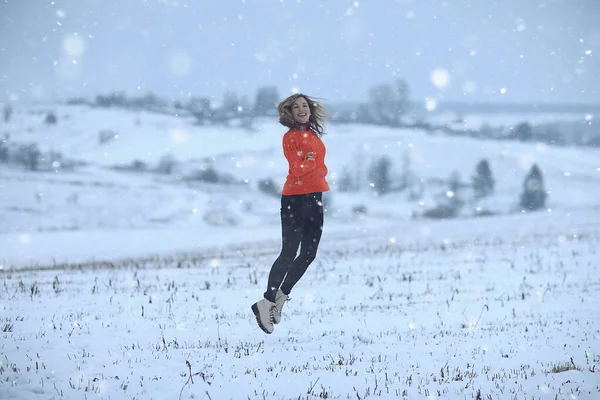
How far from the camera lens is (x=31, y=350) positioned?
5.42 meters

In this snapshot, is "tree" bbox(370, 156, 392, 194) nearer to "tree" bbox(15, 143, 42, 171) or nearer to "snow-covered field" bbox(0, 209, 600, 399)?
"tree" bbox(15, 143, 42, 171)

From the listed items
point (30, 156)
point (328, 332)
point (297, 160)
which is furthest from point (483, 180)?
point (297, 160)

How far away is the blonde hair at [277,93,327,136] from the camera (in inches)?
244

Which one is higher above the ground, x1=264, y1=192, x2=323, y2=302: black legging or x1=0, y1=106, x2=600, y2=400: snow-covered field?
x1=264, y1=192, x2=323, y2=302: black legging

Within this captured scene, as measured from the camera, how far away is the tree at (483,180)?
3382 inches

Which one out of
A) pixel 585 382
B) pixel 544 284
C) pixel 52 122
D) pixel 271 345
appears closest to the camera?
pixel 585 382

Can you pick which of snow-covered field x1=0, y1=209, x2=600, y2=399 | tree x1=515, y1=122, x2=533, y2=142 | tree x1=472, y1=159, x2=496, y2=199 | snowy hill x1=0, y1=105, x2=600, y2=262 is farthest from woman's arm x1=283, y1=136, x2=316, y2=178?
tree x1=515, y1=122, x2=533, y2=142

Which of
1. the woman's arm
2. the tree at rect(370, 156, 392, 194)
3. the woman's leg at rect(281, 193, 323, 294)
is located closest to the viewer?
the woman's arm

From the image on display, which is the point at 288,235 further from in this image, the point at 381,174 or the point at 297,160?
the point at 381,174

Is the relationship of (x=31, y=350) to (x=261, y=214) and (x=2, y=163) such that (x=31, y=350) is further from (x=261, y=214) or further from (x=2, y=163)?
(x=2, y=163)

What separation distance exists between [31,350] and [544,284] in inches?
349

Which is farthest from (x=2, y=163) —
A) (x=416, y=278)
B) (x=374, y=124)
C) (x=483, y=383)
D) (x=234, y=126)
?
(x=483, y=383)

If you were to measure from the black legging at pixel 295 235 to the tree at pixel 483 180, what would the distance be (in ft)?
274

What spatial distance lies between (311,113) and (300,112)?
1.05 feet
